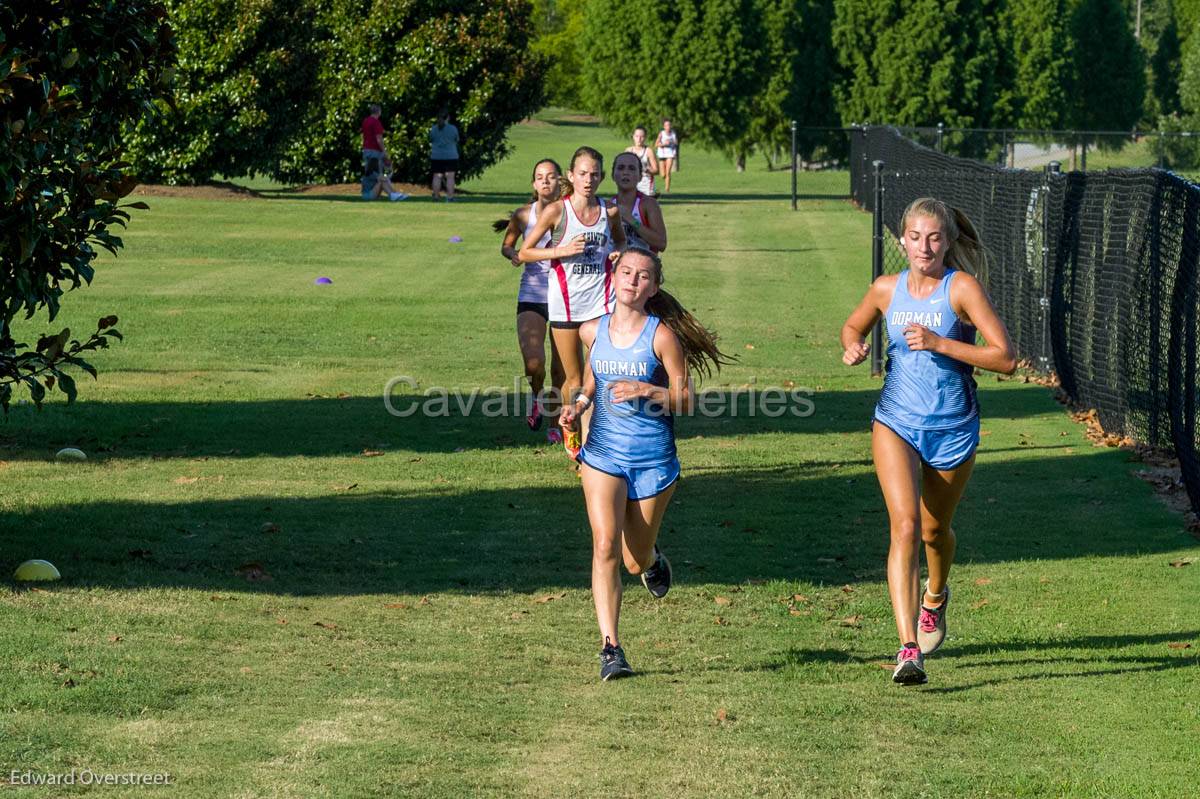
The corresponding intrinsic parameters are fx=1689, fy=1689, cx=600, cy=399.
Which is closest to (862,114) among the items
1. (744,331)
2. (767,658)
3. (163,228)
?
(163,228)

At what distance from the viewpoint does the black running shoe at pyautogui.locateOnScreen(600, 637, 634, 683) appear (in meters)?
7.08

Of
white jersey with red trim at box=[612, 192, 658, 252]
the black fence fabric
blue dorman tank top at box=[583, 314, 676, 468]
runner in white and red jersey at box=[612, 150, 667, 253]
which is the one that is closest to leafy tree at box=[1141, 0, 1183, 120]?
the black fence fabric

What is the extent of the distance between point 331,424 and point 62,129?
573cm

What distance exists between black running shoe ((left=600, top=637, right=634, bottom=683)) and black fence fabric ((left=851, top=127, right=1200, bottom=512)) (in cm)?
227

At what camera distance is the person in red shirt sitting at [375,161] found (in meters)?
39.0

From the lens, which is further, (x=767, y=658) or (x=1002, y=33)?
(x=1002, y=33)

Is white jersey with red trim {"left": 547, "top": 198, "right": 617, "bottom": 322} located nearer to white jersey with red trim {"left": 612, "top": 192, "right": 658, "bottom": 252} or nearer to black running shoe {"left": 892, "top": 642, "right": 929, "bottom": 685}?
white jersey with red trim {"left": 612, "top": 192, "right": 658, "bottom": 252}

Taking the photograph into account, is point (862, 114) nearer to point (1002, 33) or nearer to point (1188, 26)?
point (1002, 33)

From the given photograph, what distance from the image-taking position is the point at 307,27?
38875mm

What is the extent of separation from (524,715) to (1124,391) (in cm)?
775

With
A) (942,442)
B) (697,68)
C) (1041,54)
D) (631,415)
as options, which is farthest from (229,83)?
(1041,54)

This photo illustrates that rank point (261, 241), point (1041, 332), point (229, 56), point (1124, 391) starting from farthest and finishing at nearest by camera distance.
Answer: point (229, 56) < point (261, 241) < point (1041, 332) < point (1124, 391)

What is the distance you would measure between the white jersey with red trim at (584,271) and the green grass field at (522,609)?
1227mm

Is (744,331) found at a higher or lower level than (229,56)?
lower
